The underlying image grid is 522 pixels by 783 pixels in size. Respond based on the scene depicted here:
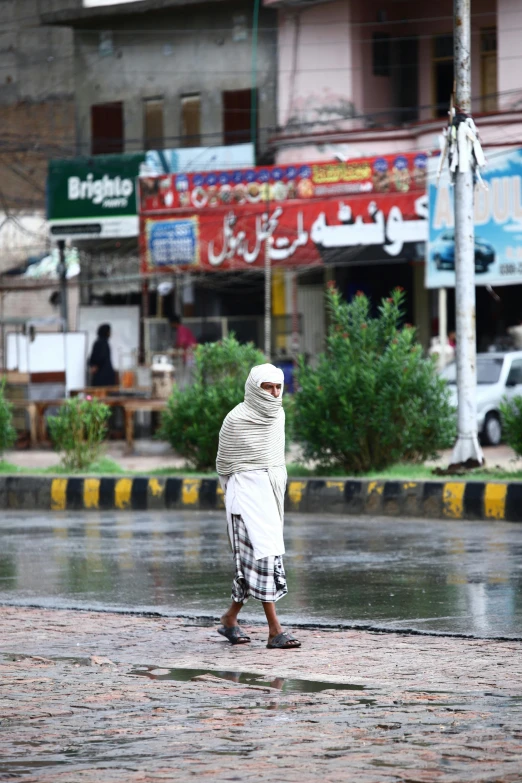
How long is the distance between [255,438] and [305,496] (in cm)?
709

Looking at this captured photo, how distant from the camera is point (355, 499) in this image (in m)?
14.4

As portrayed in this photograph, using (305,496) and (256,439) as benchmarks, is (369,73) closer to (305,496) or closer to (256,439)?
(305,496)

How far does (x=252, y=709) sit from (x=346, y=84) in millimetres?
23172

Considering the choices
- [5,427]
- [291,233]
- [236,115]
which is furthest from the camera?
[236,115]

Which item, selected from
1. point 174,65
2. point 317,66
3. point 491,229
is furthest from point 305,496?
point 174,65

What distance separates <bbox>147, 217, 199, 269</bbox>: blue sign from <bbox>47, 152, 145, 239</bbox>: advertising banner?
0.63 meters

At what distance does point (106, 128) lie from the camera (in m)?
33.2

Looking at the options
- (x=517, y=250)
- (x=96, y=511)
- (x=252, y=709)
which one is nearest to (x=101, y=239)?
(x=517, y=250)

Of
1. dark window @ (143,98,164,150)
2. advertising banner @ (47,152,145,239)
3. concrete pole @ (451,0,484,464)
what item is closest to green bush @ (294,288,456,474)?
concrete pole @ (451,0,484,464)

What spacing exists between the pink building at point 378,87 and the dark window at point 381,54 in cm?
2

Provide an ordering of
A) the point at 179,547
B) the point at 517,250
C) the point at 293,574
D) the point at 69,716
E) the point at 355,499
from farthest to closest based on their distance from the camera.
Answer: the point at 517,250 < the point at 355,499 < the point at 179,547 < the point at 293,574 < the point at 69,716

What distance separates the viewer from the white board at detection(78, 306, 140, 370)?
26297 millimetres

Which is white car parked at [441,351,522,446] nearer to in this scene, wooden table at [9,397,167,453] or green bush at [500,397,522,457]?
wooden table at [9,397,167,453]

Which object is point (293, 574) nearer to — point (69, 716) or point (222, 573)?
point (222, 573)
